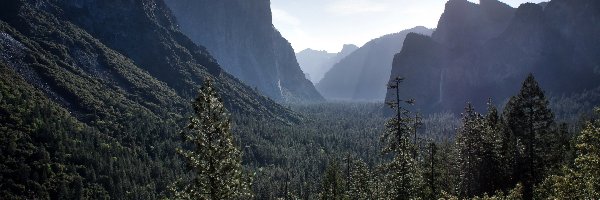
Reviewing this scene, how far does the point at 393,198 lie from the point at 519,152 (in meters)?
26.0

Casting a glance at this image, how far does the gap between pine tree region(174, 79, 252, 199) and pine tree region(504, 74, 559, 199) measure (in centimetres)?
3864

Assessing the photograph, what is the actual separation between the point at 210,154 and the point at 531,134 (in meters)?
41.2

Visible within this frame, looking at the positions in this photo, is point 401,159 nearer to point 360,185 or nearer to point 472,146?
point 472,146

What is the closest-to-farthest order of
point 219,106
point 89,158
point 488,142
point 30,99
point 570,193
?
point 570,193 < point 219,106 < point 488,142 < point 89,158 < point 30,99

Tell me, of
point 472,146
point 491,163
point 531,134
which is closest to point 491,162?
point 491,163

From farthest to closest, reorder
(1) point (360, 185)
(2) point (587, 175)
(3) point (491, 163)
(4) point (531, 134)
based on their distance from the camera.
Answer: (1) point (360, 185) → (3) point (491, 163) → (4) point (531, 134) → (2) point (587, 175)

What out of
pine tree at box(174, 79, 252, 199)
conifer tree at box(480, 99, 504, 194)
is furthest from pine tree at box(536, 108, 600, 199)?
conifer tree at box(480, 99, 504, 194)

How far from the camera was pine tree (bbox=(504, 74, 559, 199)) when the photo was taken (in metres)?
51.4

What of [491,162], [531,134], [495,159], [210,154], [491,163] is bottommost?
[491,163]

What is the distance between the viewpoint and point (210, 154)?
23.4 m

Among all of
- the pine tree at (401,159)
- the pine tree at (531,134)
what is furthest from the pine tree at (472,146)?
the pine tree at (401,159)

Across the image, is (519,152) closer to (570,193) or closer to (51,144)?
(570,193)

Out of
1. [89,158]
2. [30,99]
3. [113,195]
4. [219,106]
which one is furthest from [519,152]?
[30,99]

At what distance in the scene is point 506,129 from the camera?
58.9 meters
